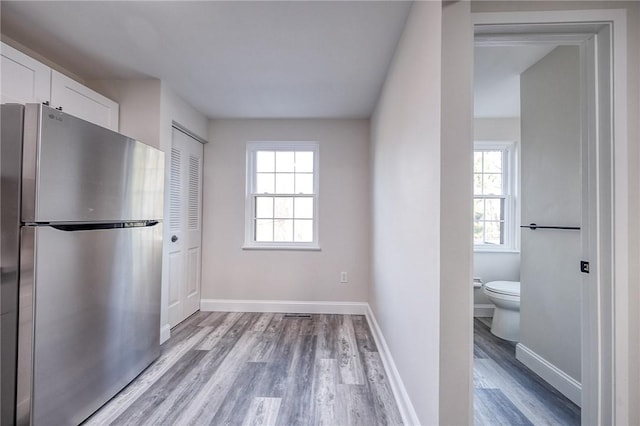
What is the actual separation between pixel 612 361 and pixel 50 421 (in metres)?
2.65

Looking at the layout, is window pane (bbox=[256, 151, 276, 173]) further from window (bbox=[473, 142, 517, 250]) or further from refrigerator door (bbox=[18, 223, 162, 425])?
window (bbox=[473, 142, 517, 250])

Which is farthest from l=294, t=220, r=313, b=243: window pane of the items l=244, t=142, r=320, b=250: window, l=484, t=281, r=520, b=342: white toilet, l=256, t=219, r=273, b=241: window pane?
l=484, t=281, r=520, b=342: white toilet

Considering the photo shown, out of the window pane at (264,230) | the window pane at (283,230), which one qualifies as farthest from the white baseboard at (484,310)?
the window pane at (264,230)

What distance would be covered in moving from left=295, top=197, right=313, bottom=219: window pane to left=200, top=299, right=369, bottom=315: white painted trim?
1.05m

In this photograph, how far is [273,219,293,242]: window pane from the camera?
11.3 feet

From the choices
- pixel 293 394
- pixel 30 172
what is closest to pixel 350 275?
pixel 293 394

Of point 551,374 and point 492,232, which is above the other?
point 492,232

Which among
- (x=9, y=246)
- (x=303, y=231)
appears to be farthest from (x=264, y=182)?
(x=9, y=246)

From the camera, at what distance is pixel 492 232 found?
334cm

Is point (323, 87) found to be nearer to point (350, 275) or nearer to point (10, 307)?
point (350, 275)

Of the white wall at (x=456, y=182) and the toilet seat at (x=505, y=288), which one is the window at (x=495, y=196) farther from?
the white wall at (x=456, y=182)

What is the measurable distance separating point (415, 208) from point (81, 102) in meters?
2.53

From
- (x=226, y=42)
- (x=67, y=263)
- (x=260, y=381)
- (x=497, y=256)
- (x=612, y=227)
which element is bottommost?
(x=260, y=381)

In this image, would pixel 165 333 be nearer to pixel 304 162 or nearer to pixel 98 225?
pixel 98 225
